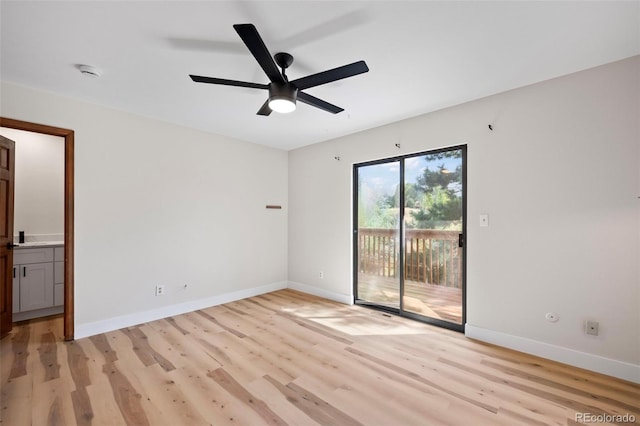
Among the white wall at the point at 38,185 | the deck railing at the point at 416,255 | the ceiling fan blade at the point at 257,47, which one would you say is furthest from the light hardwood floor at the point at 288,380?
the ceiling fan blade at the point at 257,47

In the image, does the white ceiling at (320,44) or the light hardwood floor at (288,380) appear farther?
the light hardwood floor at (288,380)

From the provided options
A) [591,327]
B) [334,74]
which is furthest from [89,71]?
[591,327]

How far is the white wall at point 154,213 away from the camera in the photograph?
289 cm

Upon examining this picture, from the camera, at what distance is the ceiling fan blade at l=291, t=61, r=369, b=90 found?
1.70m

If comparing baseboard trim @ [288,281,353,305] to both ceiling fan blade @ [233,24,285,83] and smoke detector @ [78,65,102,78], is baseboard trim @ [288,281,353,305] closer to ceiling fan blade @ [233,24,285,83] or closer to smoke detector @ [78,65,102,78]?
ceiling fan blade @ [233,24,285,83]

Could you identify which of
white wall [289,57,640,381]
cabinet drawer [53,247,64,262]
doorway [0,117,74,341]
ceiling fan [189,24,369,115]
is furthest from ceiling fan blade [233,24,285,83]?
cabinet drawer [53,247,64,262]

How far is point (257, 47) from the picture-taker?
5.13ft

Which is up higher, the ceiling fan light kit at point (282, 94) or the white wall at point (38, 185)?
the ceiling fan light kit at point (282, 94)

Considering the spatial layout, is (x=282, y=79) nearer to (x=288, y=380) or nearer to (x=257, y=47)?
(x=257, y=47)

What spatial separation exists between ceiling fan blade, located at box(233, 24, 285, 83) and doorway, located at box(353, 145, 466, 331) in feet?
7.12

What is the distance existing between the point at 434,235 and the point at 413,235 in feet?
0.86

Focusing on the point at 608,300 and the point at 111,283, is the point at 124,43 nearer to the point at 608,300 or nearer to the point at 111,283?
the point at 111,283

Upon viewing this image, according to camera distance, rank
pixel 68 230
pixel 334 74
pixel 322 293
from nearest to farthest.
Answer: pixel 334 74
pixel 68 230
pixel 322 293

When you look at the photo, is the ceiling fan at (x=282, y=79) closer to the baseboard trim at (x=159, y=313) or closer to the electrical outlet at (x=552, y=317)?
the electrical outlet at (x=552, y=317)
